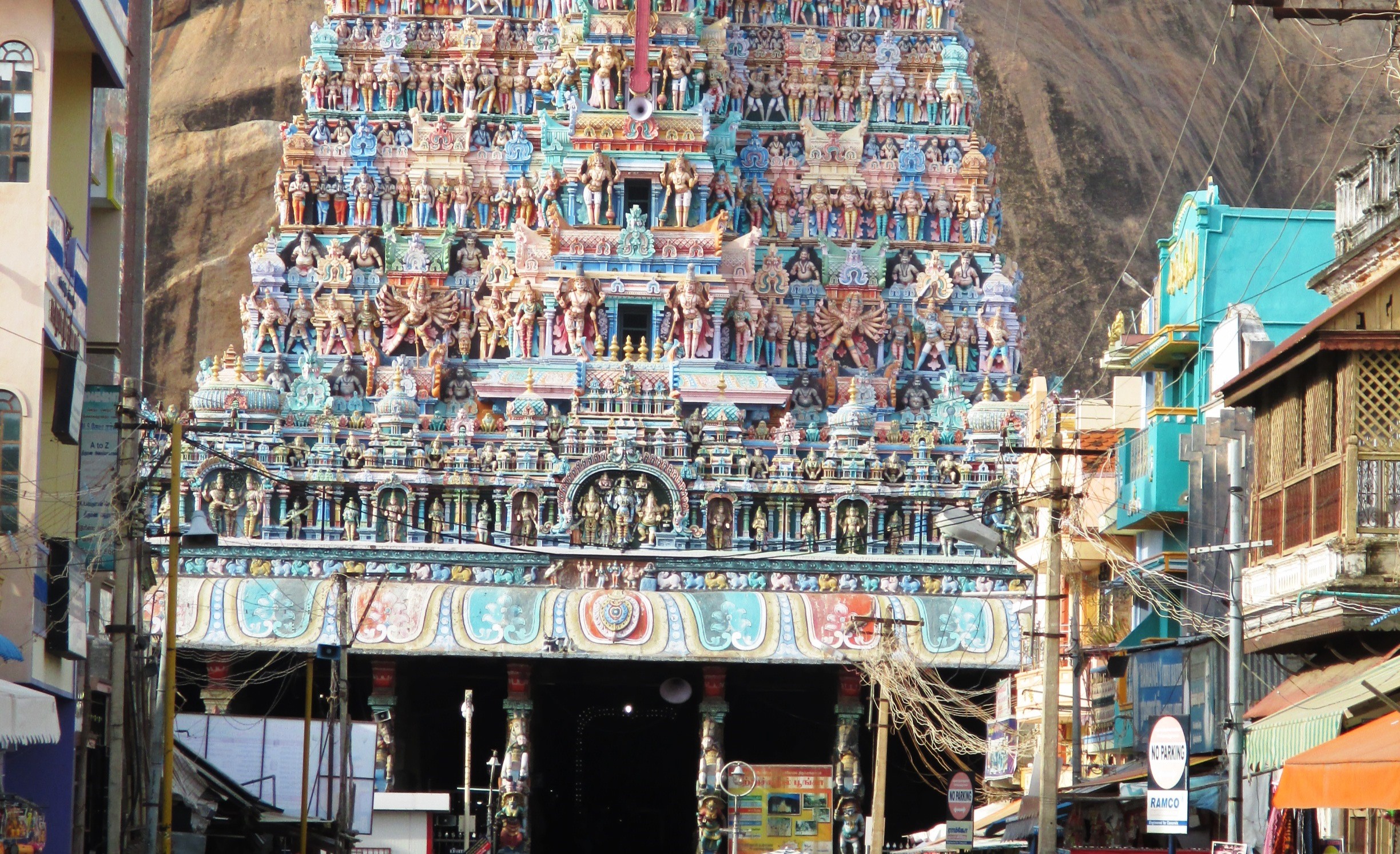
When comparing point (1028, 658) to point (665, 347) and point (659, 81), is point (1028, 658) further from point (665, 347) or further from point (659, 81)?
point (659, 81)

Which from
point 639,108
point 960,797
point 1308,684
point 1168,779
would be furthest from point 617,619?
point 1168,779

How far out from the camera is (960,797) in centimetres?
3797

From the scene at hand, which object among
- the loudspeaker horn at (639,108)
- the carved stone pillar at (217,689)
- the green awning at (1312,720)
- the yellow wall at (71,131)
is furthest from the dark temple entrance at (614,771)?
the green awning at (1312,720)

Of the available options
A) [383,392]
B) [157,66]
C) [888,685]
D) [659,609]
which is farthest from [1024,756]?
[157,66]

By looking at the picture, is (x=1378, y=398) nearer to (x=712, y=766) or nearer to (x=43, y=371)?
(x=43, y=371)

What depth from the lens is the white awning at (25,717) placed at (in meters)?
26.3

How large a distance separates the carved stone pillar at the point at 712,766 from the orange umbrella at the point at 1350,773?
3152cm

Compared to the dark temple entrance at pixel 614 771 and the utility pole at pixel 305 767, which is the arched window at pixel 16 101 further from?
the dark temple entrance at pixel 614 771

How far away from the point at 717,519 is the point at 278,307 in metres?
14.9

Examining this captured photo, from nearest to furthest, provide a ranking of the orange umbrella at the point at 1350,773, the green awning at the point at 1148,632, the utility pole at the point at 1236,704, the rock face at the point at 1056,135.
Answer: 1. the orange umbrella at the point at 1350,773
2. the utility pole at the point at 1236,704
3. the green awning at the point at 1148,632
4. the rock face at the point at 1056,135

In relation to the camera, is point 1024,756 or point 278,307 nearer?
point 1024,756

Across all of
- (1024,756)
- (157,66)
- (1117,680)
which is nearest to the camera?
(1117,680)

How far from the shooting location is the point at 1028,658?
54.4 m

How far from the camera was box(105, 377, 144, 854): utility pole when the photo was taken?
31.2 m
